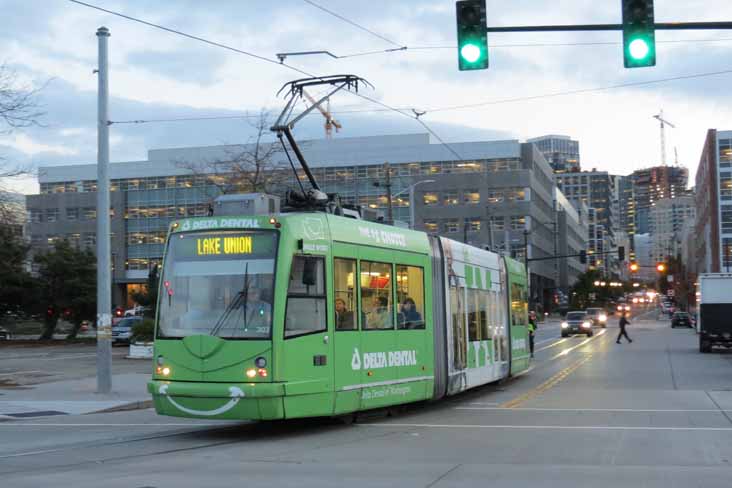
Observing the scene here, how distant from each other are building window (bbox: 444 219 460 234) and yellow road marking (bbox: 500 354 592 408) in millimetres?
59540

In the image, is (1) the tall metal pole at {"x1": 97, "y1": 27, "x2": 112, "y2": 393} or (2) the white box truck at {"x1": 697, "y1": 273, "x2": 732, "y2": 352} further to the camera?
(2) the white box truck at {"x1": 697, "y1": 273, "x2": 732, "y2": 352}

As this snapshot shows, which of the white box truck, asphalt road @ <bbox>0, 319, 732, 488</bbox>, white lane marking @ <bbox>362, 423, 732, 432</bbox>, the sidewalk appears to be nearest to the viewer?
asphalt road @ <bbox>0, 319, 732, 488</bbox>

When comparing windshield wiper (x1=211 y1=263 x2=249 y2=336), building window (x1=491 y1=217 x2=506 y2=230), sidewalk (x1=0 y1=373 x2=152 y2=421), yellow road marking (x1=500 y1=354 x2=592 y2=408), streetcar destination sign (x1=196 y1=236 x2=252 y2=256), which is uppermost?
building window (x1=491 y1=217 x2=506 y2=230)

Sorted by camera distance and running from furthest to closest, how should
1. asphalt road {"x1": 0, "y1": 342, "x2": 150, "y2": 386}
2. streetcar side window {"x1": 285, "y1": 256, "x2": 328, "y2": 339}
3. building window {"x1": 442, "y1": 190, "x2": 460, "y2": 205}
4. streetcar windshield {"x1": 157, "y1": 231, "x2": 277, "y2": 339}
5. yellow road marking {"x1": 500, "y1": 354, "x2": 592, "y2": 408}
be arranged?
building window {"x1": 442, "y1": 190, "x2": 460, "y2": 205} → asphalt road {"x1": 0, "y1": 342, "x2": 150, "y2": 386} → yellow road marking {"x1": 500, "y1": 354, "x2": 592, "y2": 408} → streetcar side window {"x1": 285, "y1": 256, "x2": 328, "y2": 339} → streetcar windshield {"x1": 157, "y1": 231, "x2": 277, "y2": 339}

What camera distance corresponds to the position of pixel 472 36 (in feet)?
46.0

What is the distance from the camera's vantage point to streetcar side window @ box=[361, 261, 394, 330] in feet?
50.4

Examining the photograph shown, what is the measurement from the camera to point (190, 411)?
44.2 feet

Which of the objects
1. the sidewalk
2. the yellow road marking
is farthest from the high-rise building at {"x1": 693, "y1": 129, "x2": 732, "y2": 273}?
the sidewalk

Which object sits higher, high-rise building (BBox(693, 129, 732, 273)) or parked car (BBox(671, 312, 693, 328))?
high-rise building (BBox(693, 129, 732, 273))

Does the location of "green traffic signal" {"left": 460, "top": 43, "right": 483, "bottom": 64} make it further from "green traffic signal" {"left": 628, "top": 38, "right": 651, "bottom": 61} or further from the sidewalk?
the sidewalk

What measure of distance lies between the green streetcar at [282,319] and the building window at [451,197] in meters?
78.3

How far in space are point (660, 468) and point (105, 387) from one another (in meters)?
14.7

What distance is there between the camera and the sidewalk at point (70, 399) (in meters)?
19.3

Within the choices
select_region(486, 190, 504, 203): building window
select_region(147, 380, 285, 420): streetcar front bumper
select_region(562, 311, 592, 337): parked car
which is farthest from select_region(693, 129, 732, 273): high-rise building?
select_region(147, 380, 285, 420): streetcar front bumper
